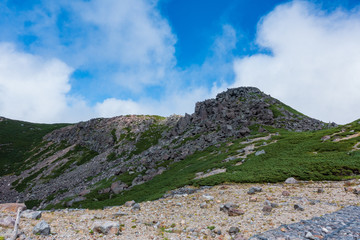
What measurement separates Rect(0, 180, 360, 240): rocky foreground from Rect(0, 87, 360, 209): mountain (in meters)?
6.76

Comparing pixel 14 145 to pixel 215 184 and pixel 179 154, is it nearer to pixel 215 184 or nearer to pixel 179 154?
pixel 179 154

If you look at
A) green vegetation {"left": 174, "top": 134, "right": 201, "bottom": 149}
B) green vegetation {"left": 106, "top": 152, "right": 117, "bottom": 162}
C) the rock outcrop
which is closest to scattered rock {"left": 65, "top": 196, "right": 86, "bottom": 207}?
the rock outcrop

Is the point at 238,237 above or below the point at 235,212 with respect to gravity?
below

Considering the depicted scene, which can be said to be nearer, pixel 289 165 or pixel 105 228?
pixel 105 228

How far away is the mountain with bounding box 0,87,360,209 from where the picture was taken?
30453 millimetres

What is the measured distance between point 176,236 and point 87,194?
3997 cm

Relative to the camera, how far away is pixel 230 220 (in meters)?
15.1

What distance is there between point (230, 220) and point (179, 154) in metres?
40.1

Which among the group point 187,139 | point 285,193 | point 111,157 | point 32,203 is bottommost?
point 285,193

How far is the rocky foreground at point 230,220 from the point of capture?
12.2m

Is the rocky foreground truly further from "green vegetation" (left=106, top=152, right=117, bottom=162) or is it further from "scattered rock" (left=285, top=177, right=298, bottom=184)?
"green vegetation" (left=106, top=152, right=117, bottom=162)

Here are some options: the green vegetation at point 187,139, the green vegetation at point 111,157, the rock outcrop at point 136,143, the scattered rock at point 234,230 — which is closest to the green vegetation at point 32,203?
the rock outcrop at point 136,143

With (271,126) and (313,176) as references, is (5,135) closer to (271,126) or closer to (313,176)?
(271,126)

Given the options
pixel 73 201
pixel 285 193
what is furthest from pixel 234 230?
pixel 73 201
